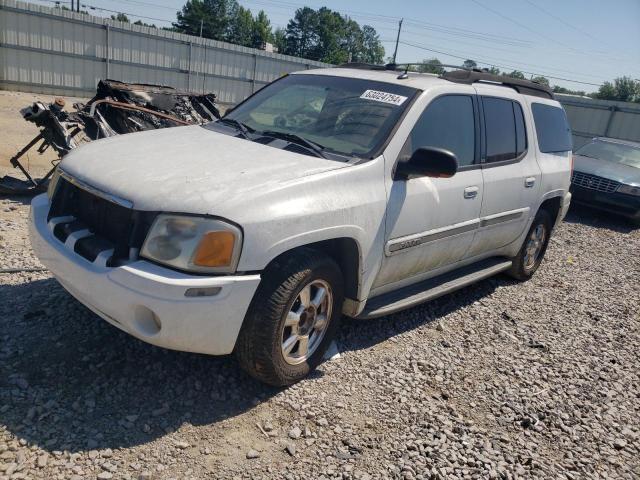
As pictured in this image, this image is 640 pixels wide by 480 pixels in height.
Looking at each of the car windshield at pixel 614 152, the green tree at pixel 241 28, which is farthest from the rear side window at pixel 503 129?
the green tree at pixel 241 28

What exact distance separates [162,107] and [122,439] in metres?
6.15

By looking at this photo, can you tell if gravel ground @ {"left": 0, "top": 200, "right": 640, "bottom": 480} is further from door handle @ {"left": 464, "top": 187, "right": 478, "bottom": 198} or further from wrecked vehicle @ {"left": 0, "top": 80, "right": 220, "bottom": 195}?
wrecked vehicle @ {"left": 0, "top": 80, "right": 220, "bottom": 195}

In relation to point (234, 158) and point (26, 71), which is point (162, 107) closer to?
point (234, 158)

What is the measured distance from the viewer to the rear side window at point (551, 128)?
5379mm

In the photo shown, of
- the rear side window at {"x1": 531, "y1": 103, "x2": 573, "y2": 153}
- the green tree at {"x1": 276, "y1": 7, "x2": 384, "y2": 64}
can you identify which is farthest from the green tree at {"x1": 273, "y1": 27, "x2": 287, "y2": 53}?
the rear side window at {"x1": 531, "y1": 103, "x2": 573, "y2": 153}

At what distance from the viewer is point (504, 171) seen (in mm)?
4680

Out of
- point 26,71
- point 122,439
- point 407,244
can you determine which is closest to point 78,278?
point 122,439

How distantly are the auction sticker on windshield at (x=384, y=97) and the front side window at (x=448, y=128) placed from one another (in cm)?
20

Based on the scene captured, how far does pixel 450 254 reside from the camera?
170 inches

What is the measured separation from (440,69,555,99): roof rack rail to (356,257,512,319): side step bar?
1641 millimetres

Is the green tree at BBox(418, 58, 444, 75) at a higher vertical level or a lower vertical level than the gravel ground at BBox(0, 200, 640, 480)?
higher

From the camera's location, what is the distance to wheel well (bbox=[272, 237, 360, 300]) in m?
3.34

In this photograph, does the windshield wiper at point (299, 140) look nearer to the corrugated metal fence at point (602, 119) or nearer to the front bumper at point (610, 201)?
the front bumper at point (610, 201)

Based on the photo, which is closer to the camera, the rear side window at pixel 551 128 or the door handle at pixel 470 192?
the door handle at pixel 470 192
